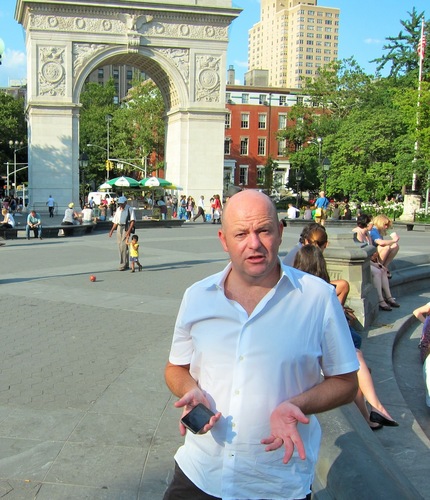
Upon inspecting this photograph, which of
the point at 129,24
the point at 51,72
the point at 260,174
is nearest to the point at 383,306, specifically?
the point at 51,72

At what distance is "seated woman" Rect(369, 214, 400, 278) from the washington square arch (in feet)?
94.7

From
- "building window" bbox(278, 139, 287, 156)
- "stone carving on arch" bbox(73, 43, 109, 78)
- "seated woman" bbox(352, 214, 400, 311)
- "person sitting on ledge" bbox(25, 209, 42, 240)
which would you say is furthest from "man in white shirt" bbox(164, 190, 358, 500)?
"building window" bbox(278, 139, 287, 156)

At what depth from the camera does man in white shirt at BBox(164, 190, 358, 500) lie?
7.42ft

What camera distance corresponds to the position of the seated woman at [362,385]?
184 inches

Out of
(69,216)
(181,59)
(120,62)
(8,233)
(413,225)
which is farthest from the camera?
(120,62)

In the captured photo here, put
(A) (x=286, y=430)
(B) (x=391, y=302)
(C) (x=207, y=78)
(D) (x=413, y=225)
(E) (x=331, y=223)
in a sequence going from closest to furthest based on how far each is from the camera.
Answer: (A) (x=286, y=430) < (B) (x=391, y=302) < (E) (x=331, y=223) < (D) (x=413, y=225) < (C) (x=207, y=78)

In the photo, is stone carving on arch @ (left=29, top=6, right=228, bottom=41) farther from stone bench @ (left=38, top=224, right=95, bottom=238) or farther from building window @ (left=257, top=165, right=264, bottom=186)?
building window @ (left=257, top=165, right=264, bottom=186)

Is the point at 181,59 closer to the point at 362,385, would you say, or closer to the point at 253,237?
the point at 362,385

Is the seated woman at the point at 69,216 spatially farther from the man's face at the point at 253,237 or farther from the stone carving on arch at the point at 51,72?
the man's face at the point at 253,237

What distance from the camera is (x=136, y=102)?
6775 centimetres

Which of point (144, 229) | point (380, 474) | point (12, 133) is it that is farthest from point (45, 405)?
point (12, 133)

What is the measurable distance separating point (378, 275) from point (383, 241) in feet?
4.62

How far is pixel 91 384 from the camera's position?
5891 millimetres

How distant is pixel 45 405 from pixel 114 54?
1389 inches
